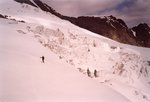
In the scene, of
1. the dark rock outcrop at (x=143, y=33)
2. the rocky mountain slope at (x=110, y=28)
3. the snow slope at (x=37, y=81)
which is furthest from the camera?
the dark rock outcrop at (x=143, y=33)

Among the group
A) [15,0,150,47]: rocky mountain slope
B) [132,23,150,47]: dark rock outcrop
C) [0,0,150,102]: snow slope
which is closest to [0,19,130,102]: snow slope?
[0,0,150,102]: snow slope

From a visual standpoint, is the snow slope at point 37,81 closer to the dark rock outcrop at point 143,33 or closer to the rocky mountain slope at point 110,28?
the rocky mountain slope at point 110,28

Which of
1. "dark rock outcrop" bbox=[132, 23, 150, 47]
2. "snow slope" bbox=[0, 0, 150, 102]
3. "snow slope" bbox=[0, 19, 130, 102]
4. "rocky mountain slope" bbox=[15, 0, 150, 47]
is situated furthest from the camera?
"dark rock outcrop" bbox=[132, 23, 150, 47]

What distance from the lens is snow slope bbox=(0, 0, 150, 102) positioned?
10.7 m

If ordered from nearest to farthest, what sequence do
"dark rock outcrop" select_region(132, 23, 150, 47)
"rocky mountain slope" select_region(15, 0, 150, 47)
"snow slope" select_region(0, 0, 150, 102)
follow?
1. "snow slope" select_region(0, 0, 150, 102)
2. "rocky mountain slope" select_region(15, 0, 150, 47)
3. "dark rock outcrop" select_region(132, 23, 150, 47)

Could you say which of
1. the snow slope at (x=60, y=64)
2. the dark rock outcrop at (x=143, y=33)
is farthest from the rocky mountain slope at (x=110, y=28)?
the snow slope at (x=60, y=64)

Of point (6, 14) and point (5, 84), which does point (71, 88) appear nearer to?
point (5, 84)

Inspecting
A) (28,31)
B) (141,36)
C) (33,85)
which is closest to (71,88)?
(33,85)

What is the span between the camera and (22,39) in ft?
53.3

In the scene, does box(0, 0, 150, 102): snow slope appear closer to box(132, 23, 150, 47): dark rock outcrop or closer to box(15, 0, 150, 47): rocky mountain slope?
box(15, 0, 150, 47): rocky mountain slope

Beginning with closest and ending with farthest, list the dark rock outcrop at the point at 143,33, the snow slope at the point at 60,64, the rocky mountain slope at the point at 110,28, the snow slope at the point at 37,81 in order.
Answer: the snow slope at the point at 37,81 < the snow slope at the point at 60,64 < the rocky mountain slope at the point at 110,28 < the dark rock outcrop at the point at 143,33

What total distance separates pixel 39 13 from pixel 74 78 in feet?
42.7

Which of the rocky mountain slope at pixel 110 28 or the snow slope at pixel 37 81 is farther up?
the rocky mountain slope at pixel 110 28

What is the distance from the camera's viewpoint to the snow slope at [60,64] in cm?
1069
